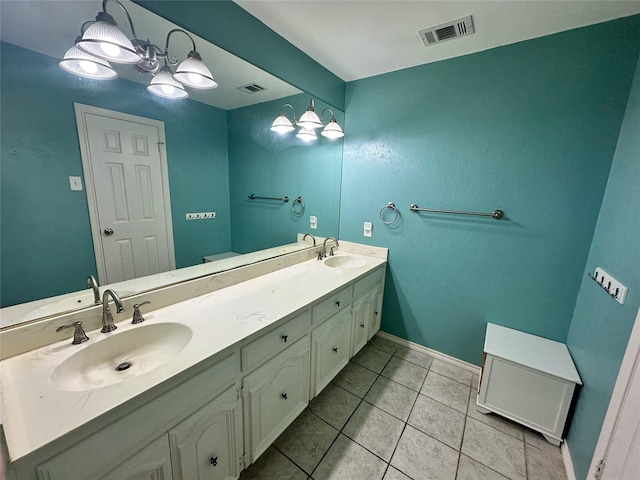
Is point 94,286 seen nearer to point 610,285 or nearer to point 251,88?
point 251,88

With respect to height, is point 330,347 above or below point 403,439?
above

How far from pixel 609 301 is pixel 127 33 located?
8.20 feet

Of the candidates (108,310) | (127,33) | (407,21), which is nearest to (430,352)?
(108,310)

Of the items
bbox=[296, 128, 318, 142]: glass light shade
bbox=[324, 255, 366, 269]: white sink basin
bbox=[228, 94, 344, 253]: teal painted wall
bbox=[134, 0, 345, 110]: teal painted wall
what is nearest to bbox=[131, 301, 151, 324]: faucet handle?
bbox=[228, 94, 344, 253]: teal painted wall

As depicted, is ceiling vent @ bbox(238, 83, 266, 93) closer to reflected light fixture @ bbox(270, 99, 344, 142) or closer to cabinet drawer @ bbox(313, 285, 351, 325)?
reflected light fixture @ bbox(270, 99, 344, 142)

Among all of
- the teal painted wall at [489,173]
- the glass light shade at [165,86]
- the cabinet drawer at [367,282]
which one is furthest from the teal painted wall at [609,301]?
the glass light shade at [165,86]

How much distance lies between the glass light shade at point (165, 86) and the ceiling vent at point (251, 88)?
0.41 m

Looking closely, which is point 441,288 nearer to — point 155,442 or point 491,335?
point 491,335

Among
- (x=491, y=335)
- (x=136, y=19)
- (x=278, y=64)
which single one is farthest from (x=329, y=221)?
(x=136, y=19)

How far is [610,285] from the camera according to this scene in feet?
4.00

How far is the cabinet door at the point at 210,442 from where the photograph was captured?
35.5 inches

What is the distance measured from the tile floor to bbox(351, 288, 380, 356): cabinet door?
0.26m

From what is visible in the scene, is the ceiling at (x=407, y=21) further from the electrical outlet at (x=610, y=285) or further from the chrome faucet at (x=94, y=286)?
the chrome faucet at (x=94, y=286)

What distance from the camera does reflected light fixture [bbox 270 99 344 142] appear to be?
1.85m
